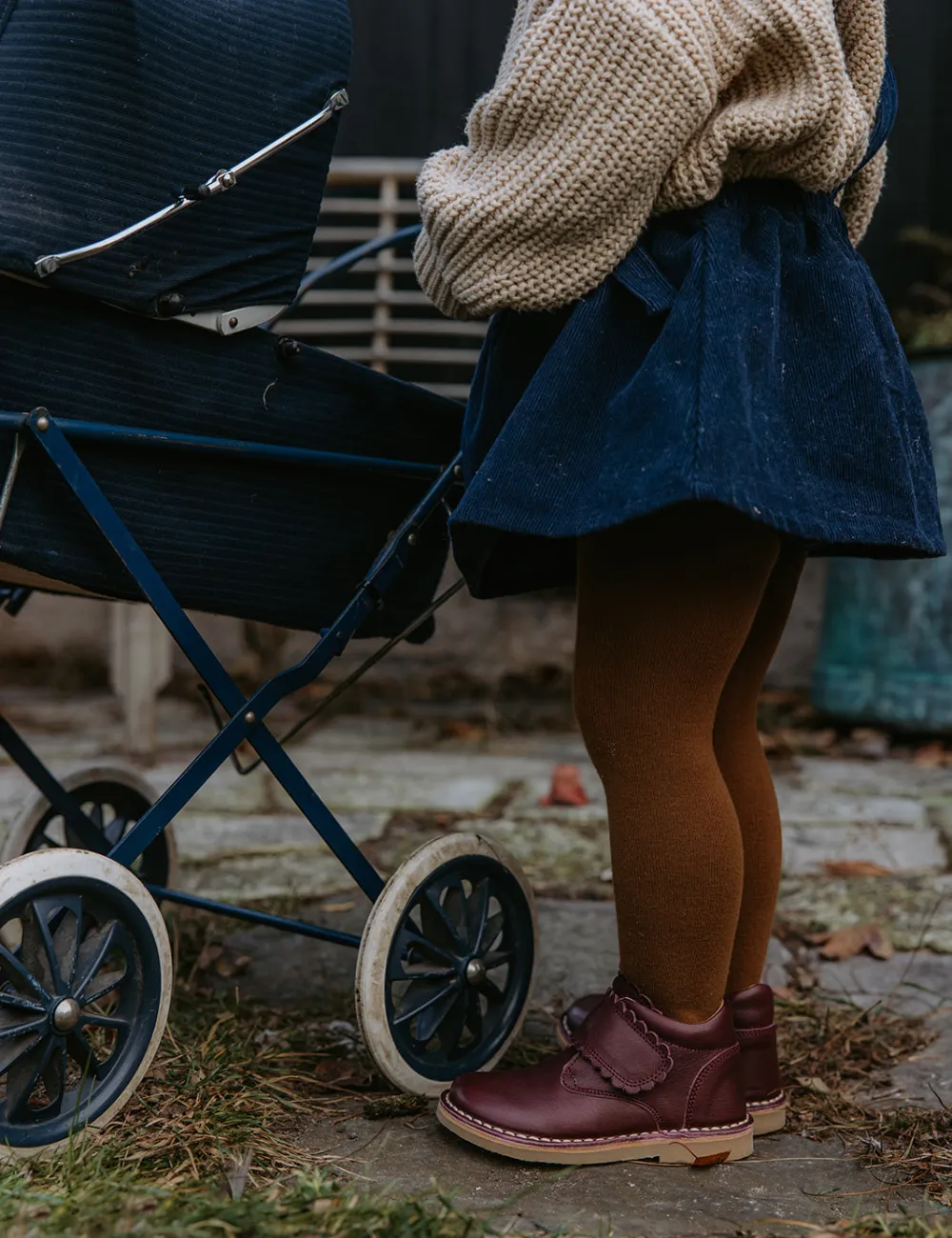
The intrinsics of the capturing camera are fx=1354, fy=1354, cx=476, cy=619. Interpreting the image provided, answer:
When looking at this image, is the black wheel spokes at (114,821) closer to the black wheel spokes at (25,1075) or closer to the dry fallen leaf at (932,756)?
the black wheel spokes at (25,1075)

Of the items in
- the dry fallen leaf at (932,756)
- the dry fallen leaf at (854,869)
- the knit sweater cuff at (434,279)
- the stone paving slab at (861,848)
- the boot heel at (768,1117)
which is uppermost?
the knit sweater cuff at (434,279)

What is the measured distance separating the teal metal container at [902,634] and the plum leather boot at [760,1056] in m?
2.22

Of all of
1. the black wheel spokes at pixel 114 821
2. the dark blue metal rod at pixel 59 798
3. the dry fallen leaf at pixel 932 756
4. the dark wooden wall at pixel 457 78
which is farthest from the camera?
the dark wooden wall at pixel 457 78

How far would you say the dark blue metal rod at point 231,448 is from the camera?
1.29 m

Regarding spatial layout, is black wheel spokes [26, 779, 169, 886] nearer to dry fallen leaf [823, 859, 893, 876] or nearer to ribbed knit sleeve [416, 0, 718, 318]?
ribbed knit sleeve [416, 0, 718, 318]

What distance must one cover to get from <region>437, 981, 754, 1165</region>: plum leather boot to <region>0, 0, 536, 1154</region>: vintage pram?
0.14 metres

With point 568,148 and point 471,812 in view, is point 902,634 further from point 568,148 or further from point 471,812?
point 568,148

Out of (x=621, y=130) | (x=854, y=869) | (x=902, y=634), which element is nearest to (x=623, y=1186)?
(x=621, y=130)

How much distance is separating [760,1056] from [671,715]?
45 centimetres

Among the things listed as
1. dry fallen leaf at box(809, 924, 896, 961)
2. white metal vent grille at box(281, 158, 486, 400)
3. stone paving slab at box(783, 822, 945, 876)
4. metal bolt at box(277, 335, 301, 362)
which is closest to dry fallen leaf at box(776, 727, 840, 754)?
stone paving slab at box(783, 822, 945, 876)

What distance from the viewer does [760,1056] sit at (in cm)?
151

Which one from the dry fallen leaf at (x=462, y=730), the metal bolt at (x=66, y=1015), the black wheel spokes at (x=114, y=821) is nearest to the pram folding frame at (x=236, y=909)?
the metal bolt at (x=66, y=1015)

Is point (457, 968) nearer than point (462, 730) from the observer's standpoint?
Yes

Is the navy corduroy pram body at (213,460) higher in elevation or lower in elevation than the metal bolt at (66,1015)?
higher
